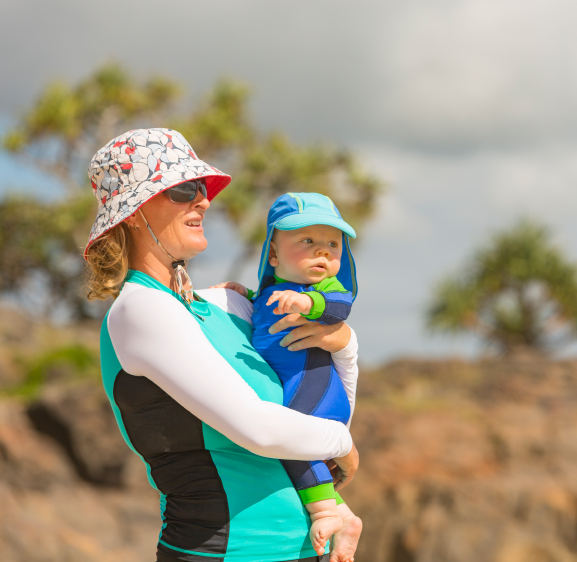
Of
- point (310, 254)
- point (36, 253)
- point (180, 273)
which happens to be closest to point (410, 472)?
point (310, 254)

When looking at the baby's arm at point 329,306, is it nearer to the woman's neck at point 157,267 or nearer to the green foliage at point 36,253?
the woman's neck at point 157,267

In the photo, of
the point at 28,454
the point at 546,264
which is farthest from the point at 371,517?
the point at 546,264

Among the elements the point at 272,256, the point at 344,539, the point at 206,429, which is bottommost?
the point at 344,539

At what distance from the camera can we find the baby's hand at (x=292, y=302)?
2.04 metres

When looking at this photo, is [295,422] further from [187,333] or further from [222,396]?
[187,333]

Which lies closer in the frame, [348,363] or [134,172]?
[134,172]

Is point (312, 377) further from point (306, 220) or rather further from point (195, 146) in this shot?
point (195, 146)

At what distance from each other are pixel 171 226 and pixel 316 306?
19.9 inches

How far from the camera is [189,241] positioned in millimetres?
2104

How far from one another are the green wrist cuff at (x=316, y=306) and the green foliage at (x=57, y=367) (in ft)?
38.8

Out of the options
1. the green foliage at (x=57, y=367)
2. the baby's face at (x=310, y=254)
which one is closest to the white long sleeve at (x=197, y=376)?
the baby's face at (x=310, y=254)

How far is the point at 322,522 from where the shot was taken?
2.01m

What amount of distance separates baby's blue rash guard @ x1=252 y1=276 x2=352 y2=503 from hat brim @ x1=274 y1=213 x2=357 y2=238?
0.21m

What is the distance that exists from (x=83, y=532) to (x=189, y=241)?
23.9 feet
